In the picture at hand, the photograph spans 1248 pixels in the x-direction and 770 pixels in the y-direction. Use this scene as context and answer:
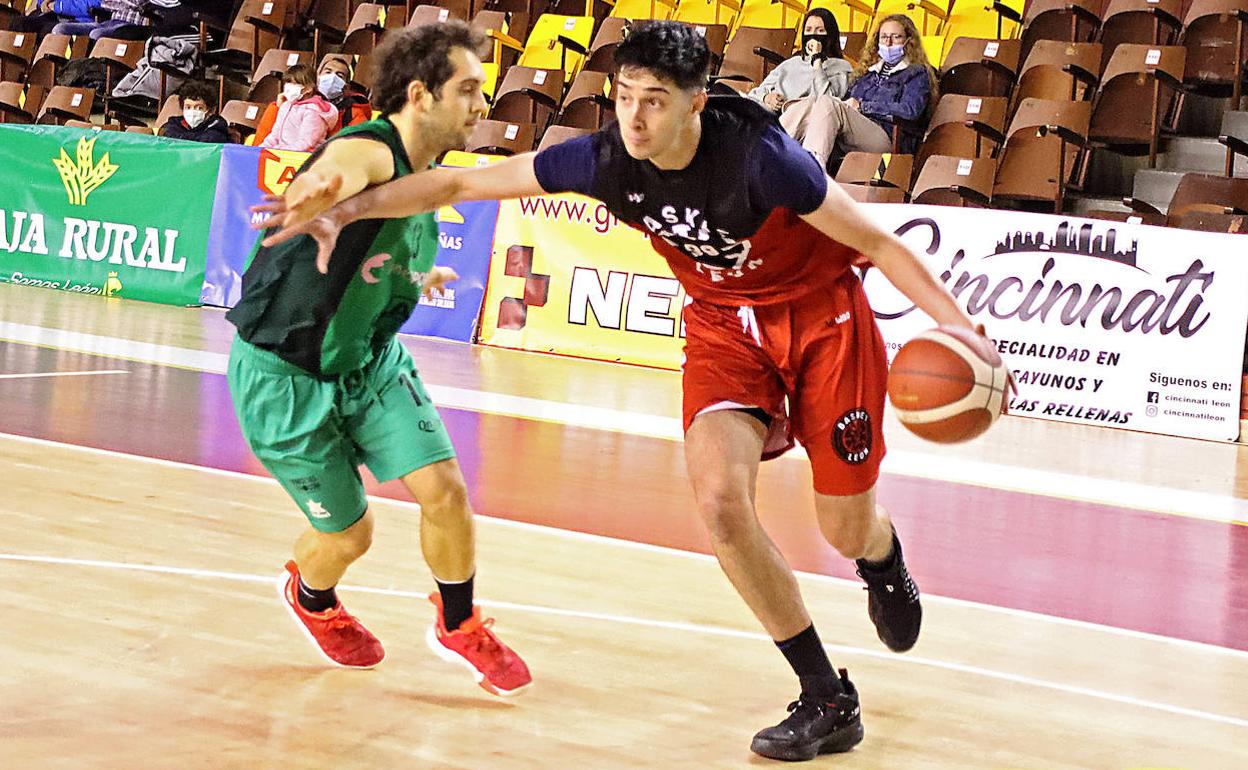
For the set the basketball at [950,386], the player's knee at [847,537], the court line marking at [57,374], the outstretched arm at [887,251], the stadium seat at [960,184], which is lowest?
the player's knee at [847,537]

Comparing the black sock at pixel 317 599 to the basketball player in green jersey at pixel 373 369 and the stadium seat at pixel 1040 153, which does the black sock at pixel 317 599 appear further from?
the stadium seat at pixel 1040 153

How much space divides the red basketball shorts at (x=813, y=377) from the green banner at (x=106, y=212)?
974cm

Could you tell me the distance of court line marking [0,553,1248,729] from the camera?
4.04 m

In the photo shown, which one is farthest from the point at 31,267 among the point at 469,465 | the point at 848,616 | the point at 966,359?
the point at 966,359

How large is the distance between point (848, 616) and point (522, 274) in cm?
696

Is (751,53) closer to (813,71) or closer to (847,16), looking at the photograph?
(847,16)

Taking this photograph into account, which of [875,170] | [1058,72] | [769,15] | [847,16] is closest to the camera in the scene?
[875,170]

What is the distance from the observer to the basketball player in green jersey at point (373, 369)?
377 centimetres

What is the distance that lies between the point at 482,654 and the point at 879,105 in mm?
8362

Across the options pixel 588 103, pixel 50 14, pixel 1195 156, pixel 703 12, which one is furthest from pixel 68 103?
pixel 1195 156

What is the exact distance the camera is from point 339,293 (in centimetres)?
377

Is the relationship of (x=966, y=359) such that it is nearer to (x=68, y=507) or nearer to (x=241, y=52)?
(x=68, y=507)

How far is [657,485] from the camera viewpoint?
6840 millimetres

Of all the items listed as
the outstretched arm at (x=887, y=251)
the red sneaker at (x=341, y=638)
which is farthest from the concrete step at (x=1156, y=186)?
the red sneaker at (x=341, y=638)
